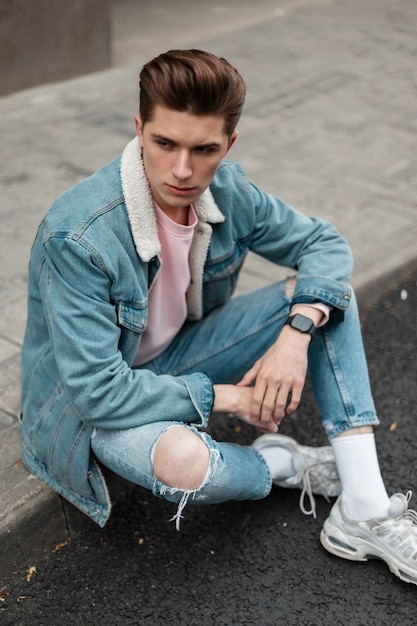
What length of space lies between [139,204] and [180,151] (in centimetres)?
21

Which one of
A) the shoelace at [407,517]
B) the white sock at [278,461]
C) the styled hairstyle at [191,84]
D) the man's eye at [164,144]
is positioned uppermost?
the styled hairstyle at [191,84]

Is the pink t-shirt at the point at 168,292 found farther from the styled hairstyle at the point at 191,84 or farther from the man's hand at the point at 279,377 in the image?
the styled hairstyle at the point at 191,84

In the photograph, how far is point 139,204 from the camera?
94.0 inches

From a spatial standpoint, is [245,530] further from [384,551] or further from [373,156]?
[373,156]

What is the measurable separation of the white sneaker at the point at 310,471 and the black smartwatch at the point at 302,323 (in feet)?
1.54

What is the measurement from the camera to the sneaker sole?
2551 millimetres

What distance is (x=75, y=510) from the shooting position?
271cm

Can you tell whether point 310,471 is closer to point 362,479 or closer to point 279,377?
point 362,479

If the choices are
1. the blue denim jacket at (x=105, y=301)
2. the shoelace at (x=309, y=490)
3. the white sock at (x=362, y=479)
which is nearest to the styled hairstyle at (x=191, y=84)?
the blue denim jacket at (x=105, y=301)

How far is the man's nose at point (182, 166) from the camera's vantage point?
2271mm

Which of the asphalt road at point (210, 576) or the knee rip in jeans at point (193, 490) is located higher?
the knee rip in jeans at point (193, 490)

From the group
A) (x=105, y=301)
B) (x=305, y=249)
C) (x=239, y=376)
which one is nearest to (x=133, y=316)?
(x=105, y=301)

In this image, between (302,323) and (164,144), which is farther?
(302,323)


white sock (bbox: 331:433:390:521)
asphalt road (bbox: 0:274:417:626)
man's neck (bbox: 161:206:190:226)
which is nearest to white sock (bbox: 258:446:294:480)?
asphalt road (bbox: 0:274:417:626)
